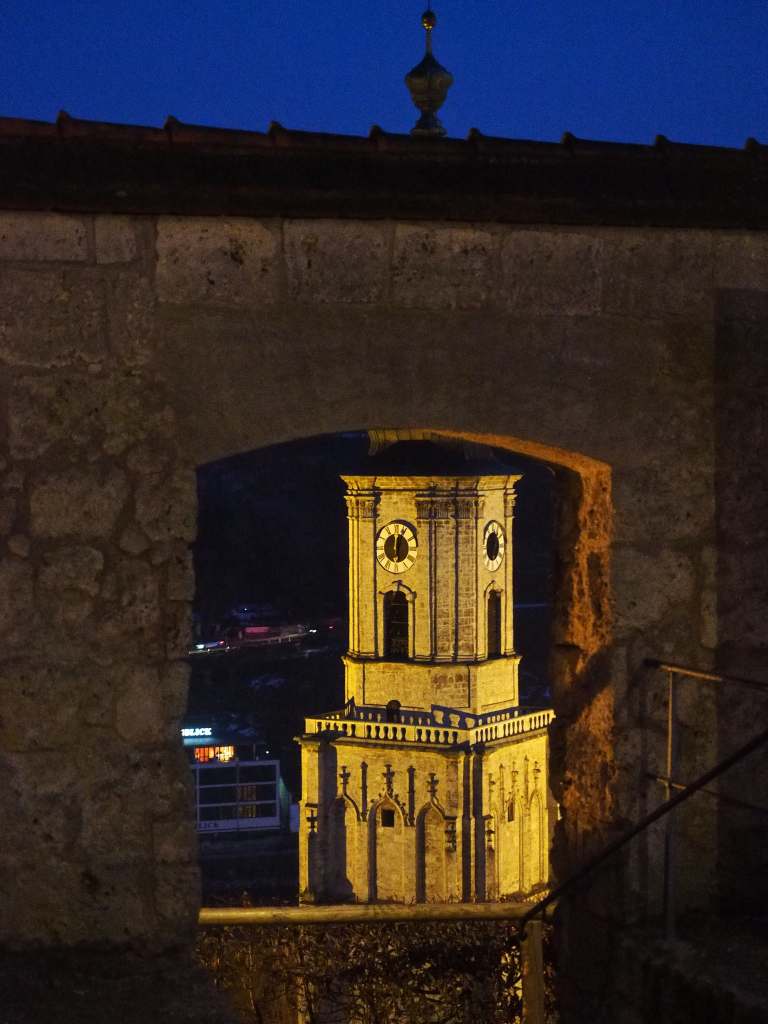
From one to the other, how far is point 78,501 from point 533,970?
1.91 meters

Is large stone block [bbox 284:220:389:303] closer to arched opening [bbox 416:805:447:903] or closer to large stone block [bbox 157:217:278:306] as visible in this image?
large stone block [bbox 157:217:278:306]

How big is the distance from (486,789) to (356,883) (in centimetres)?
576

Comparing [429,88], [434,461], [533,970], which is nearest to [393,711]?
[434,461]

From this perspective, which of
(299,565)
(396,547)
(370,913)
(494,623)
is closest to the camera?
(370,913)

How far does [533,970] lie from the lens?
462 centimetres

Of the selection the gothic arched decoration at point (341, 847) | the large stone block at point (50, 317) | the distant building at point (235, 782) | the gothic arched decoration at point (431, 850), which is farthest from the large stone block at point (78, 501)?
the gothic arched decoration at point (341, 847)

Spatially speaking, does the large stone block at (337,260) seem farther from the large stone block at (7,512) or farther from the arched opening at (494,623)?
the arched opening at (494,623)

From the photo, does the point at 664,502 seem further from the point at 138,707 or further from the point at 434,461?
the point at 434,461

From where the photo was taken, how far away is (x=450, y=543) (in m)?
51.0

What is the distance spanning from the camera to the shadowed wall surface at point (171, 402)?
13.2 ft

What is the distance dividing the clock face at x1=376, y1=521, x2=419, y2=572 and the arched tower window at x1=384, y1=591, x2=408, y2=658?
1.45 meters

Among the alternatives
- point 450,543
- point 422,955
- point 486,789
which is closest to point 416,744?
point 486,789

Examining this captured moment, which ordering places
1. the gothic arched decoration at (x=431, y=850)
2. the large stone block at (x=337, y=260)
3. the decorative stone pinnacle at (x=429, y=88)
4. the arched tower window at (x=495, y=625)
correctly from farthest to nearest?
the arched tower window at (x=495, y=625), the gothic arched decoration at (x=431, y=850), the decorative stone pinnacle at (x=429, y=88), the large stone block at (x=337, y=260)

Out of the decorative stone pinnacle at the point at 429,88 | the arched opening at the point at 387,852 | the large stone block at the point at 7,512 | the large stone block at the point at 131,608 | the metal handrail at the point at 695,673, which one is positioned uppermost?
the decorative stone pinnacle at the point at 429,88
